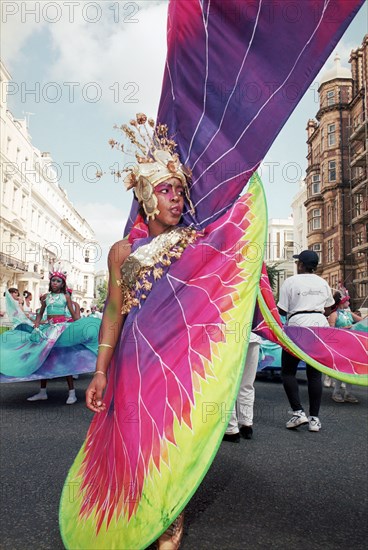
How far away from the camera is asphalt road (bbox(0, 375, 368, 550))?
245 cm

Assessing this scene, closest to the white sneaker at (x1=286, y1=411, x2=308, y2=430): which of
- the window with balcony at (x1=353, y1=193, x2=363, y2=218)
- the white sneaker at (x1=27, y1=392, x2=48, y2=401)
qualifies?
the white sneaker at (x1=27, y1=392, x2=48, y2=401)

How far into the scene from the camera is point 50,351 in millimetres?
6465

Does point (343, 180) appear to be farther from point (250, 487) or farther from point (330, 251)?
point (250, 487)

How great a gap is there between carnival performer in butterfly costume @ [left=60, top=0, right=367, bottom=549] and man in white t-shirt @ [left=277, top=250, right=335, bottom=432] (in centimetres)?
223

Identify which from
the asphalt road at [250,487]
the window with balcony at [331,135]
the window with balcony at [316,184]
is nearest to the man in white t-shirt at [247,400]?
the asphalt road at [250,487]

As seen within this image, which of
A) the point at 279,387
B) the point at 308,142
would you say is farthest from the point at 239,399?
the point at 308,142

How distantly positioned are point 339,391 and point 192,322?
570cm

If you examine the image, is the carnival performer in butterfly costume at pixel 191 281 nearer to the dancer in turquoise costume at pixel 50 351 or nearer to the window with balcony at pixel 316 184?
the dancer in turquoise costume at pixel 50 351

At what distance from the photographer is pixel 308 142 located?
162 ft

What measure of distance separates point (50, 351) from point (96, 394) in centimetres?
444

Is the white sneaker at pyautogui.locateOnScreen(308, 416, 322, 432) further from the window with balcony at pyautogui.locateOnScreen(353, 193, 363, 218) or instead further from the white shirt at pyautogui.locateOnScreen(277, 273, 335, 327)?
the window with balcony at pyautogui.locateOnScreen(353, 193, 363, 218)

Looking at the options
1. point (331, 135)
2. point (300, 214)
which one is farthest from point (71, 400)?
point (300, 214)

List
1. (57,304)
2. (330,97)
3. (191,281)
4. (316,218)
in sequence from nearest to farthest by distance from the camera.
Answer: (191,281) < (57,304) < (330,97) < (316,218)

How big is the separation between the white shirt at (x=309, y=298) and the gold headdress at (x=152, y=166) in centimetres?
260
